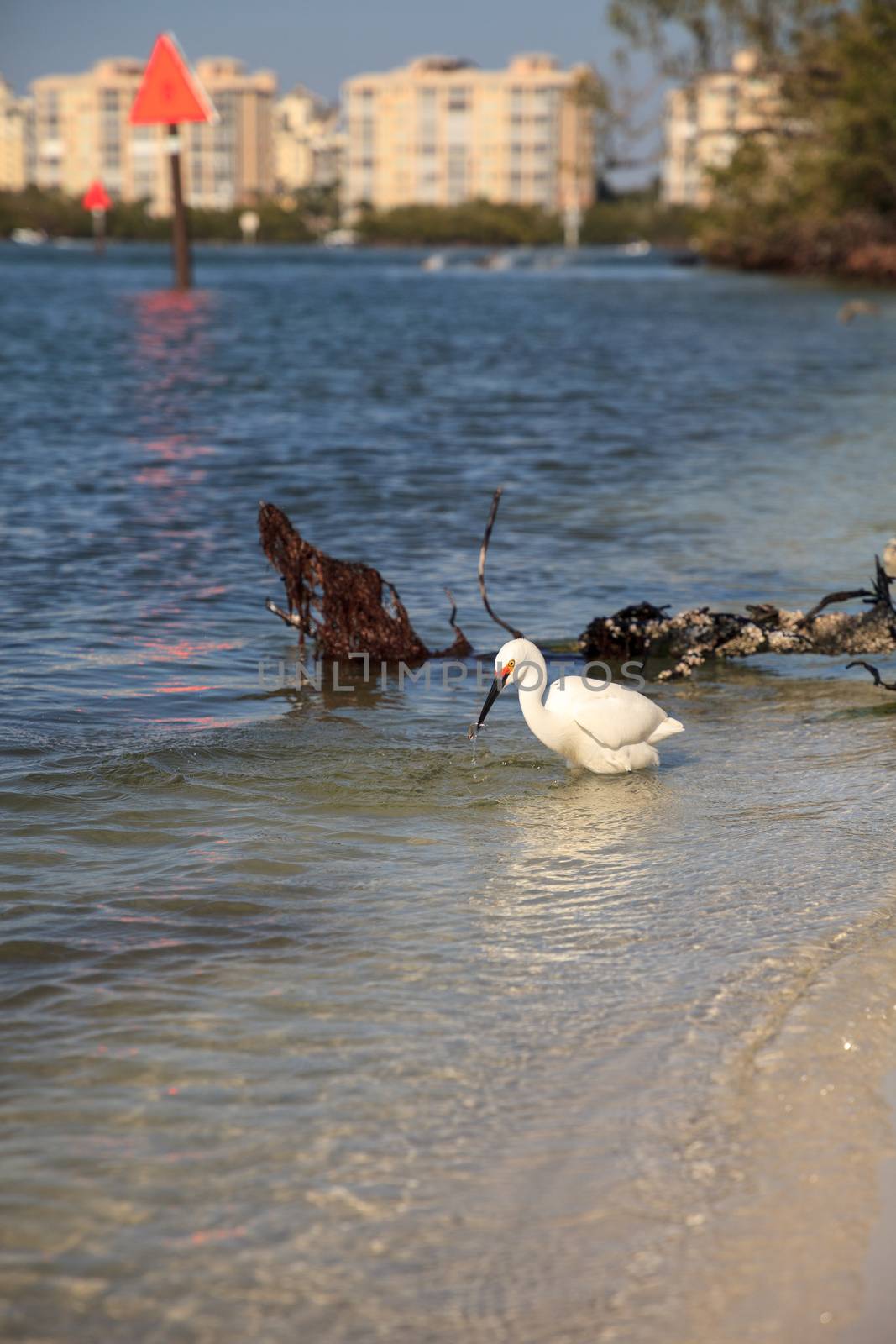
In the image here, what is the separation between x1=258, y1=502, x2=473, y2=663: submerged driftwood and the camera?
826 centimetres

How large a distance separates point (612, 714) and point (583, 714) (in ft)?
0.36

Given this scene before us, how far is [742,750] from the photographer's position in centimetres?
693

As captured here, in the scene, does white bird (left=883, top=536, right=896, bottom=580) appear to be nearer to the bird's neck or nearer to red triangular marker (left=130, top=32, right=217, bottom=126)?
the bird's neck

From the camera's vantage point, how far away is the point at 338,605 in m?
8.39

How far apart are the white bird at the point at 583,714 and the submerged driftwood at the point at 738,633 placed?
198 centimetres

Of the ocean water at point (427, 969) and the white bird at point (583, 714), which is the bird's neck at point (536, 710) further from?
the ocean water at point (427, 969)

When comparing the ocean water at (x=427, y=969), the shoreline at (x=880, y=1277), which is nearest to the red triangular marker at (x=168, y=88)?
the ocean water at (x=427, y=969)

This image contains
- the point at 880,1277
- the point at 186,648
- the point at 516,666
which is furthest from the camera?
the point at 186,648

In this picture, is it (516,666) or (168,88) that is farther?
(168,88)

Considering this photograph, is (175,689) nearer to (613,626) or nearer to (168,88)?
(613,626)

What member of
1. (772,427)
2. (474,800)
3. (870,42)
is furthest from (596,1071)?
(870,42)

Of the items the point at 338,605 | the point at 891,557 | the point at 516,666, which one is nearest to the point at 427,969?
the point at 516,666

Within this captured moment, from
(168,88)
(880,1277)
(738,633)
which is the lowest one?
(880,1277)

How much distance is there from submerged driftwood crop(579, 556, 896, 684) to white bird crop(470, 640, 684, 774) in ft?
6.51
